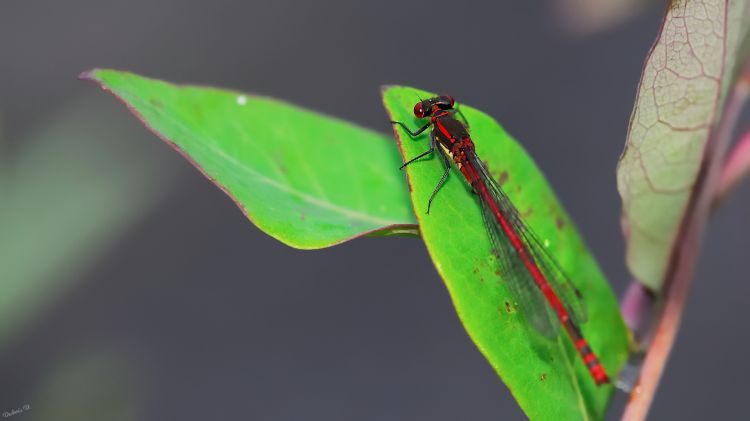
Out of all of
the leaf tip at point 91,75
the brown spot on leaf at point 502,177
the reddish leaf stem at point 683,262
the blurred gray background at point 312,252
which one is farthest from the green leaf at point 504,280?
the blurred gray background at point 312,252

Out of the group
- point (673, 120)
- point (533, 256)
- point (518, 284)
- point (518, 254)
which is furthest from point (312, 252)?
point (673, 120)

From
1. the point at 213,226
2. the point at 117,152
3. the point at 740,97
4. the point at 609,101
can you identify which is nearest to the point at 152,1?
the point at 213,226

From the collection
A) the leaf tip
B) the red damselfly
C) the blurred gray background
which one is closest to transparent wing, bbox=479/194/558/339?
the red damselfly

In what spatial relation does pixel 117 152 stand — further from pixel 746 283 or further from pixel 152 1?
pixel 746 283

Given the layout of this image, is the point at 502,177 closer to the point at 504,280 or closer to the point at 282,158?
the point at 504,280

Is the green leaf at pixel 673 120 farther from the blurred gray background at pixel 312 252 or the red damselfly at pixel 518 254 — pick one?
the blurred gray background at pixel 312 252

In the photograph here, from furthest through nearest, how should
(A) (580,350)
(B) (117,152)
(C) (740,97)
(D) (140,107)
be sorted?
(B) (117,152) → (C) (740,97) → (A) (580,350) → (D) (140,107)

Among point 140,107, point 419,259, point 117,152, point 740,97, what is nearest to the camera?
point 140,107

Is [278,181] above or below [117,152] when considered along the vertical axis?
above
